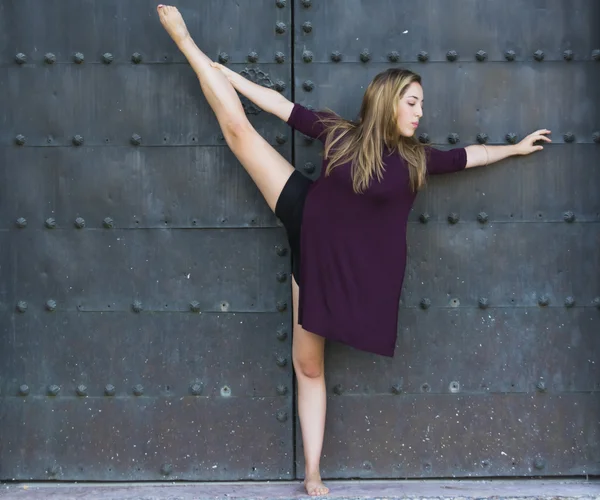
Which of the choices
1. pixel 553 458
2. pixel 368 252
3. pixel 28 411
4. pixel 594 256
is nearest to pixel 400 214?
pixel 368 252

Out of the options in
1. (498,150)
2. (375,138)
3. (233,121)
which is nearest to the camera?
(375,138)

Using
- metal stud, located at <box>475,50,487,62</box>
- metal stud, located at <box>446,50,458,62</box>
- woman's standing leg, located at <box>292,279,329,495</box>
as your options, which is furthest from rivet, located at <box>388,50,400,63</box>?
woman's standing leg, located at <box>292,279,329,495</box>

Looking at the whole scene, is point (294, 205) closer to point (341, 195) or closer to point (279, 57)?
point (341, 195)

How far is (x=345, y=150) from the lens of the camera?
289 cm

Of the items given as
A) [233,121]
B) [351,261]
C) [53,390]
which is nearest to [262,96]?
[233,121]

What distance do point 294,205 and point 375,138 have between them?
34 cm

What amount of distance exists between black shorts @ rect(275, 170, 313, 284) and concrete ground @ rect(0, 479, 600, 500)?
0.73 m

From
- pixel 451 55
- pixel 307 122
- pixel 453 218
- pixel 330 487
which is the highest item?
pixel 451 55

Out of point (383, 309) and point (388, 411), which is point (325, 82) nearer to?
point (383, 309)

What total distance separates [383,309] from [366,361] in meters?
0.33

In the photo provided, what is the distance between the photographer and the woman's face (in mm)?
2893

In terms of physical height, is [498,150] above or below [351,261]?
above

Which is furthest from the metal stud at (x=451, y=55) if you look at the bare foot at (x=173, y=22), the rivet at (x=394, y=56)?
the bare foot at (x=173, y=22)

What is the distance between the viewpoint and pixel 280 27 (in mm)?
3150
